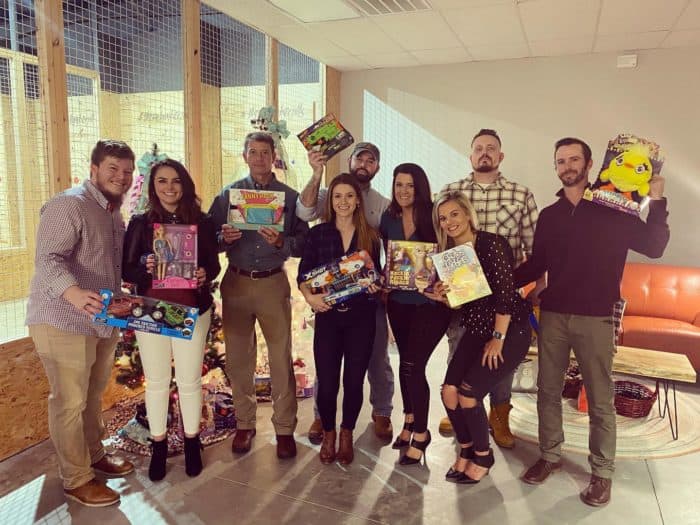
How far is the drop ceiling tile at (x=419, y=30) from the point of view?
163 inches

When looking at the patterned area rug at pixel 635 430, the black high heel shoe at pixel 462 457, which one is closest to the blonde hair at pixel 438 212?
the black high heel shoe at pixel 462 457

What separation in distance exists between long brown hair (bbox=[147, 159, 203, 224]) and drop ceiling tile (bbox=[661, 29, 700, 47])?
413 centimetres

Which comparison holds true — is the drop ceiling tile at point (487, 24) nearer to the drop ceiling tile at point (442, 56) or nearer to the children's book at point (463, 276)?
the drop ceiling tile at point (442, 56)

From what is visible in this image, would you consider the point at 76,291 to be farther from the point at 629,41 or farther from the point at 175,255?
the point at 629,41

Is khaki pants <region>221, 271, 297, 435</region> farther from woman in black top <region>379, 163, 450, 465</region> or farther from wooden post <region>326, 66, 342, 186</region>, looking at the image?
wooden post <region>326, 66, 342, 186</region>

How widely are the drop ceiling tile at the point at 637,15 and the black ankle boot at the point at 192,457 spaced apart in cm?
379

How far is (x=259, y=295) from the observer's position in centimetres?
279

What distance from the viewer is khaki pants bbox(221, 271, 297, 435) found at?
280cm

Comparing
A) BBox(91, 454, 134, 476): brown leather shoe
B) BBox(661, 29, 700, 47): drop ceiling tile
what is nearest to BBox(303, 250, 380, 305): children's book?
BBox(91, 454, 134, 476): brown leather shoe

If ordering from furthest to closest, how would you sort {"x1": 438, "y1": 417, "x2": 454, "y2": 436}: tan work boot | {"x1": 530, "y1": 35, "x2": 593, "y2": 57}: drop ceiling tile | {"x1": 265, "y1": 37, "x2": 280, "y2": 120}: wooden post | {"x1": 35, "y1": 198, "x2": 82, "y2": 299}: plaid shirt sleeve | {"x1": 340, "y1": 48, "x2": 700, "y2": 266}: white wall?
{"x1": 340, "y1": 48, "x2": 700, "y2": 266}: white wall < {"x1": 265, "y1": 37, "x2": 280, "y2": 120}: wooden post < {"x1": 530, "y1": 35, "x2": 593, "y2": 57}: drop ceiling tile < {"x1": 438, "y1": 417, "x2": 454, "y2": 436}: tan work boot < {"x1": 35, "y1": 198, "x2": 82, "y2": 299}: plaid shirt sleeve

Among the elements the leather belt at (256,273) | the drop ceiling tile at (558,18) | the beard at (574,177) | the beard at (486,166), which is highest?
the drop ceiling tile at (558,18)

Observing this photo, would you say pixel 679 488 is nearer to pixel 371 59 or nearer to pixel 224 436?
pixel 224 436

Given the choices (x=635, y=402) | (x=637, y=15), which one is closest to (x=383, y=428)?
(x=635, y=402)

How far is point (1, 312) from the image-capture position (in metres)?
2.81
